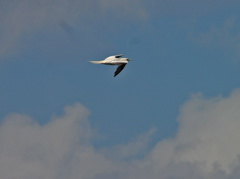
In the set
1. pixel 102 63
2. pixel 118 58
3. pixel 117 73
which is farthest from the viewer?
pixel 117 73

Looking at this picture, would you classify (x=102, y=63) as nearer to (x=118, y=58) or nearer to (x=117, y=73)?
(x=118, y=58)

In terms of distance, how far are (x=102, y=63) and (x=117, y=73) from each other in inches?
1083

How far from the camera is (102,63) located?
151 metres

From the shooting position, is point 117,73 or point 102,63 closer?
point 102,63

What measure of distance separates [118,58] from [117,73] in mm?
17602

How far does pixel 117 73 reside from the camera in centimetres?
17812

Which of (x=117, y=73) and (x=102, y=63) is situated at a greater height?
(x=117, y=73)

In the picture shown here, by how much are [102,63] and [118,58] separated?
1117 centimetres

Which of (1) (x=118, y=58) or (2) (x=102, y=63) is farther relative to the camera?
(1) (x=118, y=58)

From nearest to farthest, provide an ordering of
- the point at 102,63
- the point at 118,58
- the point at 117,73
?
1. the point at 102,63
2. the point at 118,58
3. the point at 117,73

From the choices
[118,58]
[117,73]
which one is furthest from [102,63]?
[117,73]

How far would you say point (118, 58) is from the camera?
161000 millimetres
